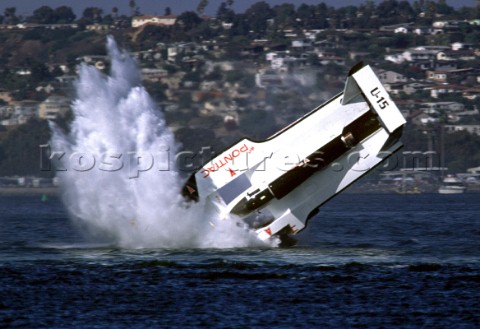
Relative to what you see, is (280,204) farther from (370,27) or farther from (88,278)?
(370,27)

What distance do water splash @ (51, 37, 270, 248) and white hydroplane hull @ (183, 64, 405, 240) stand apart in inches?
30.5

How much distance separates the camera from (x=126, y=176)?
38.3 m

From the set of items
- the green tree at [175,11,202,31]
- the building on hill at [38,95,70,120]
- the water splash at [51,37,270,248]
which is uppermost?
the green tree at [175,11,202,31]

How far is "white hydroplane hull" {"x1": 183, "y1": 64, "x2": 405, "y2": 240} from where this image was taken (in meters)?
36.4

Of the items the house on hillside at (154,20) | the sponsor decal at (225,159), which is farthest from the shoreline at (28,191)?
the house on hillside at (154,20)

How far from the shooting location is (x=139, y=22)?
17062cm

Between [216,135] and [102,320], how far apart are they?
33803 millimetres

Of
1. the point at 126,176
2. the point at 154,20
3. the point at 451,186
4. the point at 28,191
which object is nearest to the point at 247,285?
the point at 126,176

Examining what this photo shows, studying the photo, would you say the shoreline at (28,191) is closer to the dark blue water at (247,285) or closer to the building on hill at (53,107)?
the building on hill at (53,107)

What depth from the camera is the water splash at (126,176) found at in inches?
1455

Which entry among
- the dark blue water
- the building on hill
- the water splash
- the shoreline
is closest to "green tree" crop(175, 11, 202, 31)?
the shoreline

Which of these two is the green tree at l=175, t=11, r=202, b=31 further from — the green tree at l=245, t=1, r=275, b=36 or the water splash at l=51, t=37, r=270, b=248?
the water splash at l=51, t=37, r=270, b=248

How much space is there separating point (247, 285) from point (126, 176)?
9151 millimetres

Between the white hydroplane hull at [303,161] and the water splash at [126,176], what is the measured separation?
78cm
